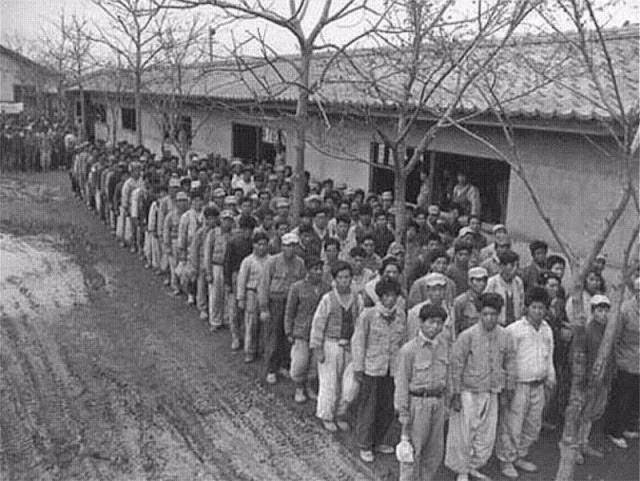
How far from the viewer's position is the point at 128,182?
1212cm

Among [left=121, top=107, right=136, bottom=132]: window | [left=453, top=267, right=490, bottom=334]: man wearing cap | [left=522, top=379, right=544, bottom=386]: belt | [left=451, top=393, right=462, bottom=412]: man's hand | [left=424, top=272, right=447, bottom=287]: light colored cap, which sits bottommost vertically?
[left=451, top=393, right=462, bottom=412]: man's hand

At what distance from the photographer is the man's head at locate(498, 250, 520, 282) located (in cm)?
634

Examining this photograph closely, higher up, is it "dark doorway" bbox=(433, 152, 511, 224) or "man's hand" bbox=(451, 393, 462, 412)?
"dark doorway" bbox=(433, 152, 511, 224)

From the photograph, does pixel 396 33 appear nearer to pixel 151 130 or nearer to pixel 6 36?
pixel 151 130

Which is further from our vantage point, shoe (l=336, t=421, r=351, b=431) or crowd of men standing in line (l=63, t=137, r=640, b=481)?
shoe (l=336, t=421, r=351, b=431)

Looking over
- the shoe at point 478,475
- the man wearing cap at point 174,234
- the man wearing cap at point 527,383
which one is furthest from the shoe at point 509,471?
the man wearing cap at point 174,234

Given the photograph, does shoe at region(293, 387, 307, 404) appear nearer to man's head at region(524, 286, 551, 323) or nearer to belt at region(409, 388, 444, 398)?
belt at region(409, 388, 444, 398)

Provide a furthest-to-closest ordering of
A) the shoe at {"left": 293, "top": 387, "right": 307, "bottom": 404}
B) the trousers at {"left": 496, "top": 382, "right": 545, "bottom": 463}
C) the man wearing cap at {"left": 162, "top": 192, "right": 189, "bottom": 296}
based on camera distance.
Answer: the man wearing cap at {"left": 162, "top": 192, "right": 189, "bottom": 296} < the shoe at {"left": 293, "top": 387, "right": 307, "bottom": 404} < the trousers at {"left": 496, "top": 382, "right": 545, "bottom": 463}

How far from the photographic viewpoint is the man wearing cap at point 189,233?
929 centimetres

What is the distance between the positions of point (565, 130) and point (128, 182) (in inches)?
292

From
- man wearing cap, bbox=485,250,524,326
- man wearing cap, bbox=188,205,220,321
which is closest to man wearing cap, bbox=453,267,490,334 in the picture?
man wearing cap, bbox=485,250,524,326

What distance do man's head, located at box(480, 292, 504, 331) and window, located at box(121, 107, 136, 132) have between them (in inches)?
817

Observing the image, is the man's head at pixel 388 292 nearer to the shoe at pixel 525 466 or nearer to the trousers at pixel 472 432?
the trousers at pixel 472 432

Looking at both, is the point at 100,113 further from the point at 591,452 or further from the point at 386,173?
the point at 591,452
